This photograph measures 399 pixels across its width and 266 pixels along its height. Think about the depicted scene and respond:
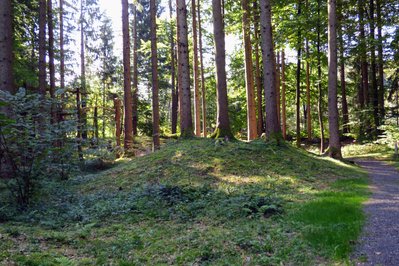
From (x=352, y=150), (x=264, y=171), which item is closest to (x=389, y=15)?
(x=352, y=150)

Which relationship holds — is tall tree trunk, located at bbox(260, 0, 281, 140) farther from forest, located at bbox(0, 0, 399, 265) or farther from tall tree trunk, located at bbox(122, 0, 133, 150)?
tall tree trunk, located at bbox(122, 0, 133, 150)

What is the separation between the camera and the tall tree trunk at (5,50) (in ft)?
30.7

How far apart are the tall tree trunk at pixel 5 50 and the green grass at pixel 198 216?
3.23 metres

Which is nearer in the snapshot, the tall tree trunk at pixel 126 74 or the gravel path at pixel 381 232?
the gravel path at pixel 381 232

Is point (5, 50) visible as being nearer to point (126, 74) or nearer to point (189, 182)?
point (189, 182)

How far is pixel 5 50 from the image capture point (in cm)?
942

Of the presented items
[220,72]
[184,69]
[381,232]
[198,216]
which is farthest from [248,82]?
[381,232]

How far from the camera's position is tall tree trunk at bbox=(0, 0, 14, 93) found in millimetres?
9344

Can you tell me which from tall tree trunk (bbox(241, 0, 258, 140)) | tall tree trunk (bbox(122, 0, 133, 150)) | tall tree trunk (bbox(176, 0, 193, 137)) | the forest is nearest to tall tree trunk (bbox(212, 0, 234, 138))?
the forest

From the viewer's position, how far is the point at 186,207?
7043 millimetres

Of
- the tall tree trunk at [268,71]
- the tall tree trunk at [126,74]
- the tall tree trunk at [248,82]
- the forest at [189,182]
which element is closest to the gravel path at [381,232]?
the forest at [189,182]

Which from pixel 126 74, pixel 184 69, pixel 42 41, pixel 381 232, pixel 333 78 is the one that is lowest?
pixel 381 232

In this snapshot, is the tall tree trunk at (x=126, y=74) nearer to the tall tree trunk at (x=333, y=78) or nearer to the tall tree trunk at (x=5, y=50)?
the tall tree trunk at (x=5, y=50)

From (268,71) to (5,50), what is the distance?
8579 millimetres
